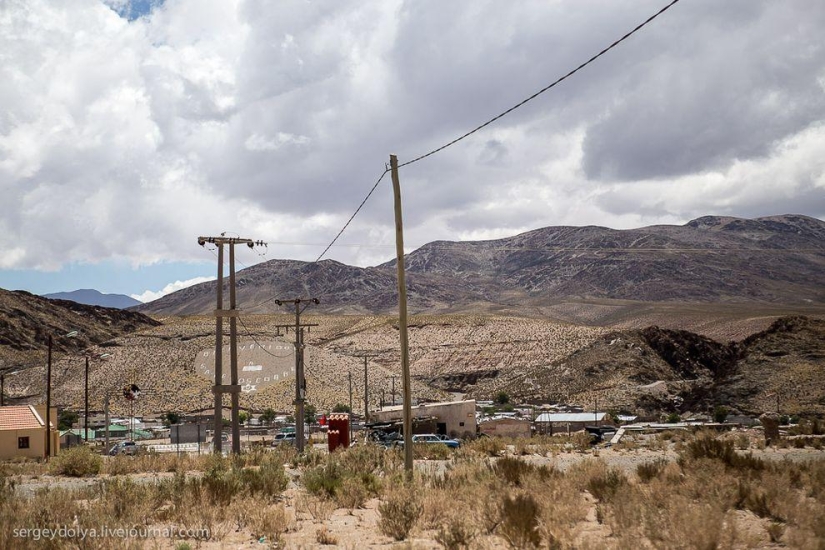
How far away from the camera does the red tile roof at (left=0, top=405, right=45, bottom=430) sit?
4597 centimetres

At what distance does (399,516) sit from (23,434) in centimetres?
4148

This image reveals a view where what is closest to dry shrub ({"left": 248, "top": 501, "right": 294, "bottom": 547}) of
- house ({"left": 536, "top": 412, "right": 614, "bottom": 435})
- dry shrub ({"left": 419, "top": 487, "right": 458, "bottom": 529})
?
dry shrub ({"left": 419, "top": 487, "right": 458, "bottom": 529})

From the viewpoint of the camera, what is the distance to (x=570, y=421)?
206 feet

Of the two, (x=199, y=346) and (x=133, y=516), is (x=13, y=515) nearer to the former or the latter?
(x=133, y=516)

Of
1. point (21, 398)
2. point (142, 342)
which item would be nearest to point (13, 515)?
point (21, 398)

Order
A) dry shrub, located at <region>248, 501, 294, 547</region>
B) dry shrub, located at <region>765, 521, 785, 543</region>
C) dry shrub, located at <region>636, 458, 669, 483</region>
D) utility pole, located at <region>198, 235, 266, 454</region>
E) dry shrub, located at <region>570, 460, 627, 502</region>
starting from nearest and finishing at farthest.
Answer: dry shrub, located at <region>765, 521, 785, 543</region>
dry shrub, located at <region>248, 501, 294, 547</region>
dry shrub, located at <region>570, 460, 627, 502</region>
dry shrub, located at <region>636, 458, 669, 483</region>
utility pole, located at <region>198, 235, 266, 454</region>

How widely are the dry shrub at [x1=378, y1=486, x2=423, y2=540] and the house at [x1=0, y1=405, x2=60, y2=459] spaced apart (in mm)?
39591

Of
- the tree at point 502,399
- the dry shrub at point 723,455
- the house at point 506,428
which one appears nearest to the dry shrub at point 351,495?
the dry shrub at point 723,455

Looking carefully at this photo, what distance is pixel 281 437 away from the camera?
181 feet

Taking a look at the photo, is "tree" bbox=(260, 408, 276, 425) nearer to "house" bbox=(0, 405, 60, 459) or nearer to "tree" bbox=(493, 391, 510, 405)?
"tree" bbox=(493, 391, 510, 405)

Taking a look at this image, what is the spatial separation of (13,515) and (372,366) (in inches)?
4031

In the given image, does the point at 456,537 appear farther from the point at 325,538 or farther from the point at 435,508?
the point at 435,508

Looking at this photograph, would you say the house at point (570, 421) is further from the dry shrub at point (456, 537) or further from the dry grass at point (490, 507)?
the dry shrub at point (456, 537)

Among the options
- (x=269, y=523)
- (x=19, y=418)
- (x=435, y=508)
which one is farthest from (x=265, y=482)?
(x=19, y=418)
